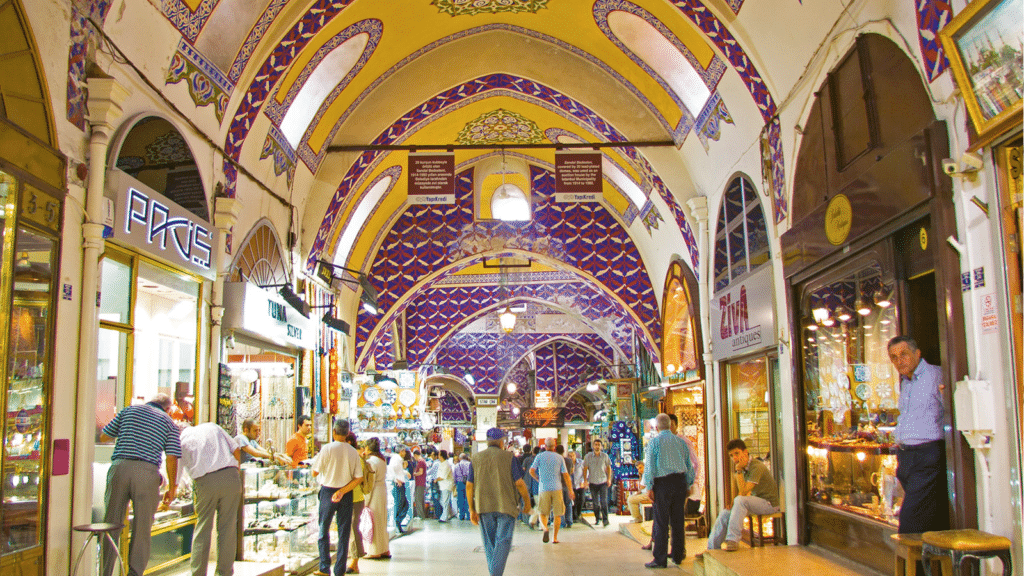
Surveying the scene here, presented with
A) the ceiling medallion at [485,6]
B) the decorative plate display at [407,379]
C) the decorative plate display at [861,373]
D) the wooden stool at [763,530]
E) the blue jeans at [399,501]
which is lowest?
the blue jeans at [399,501]

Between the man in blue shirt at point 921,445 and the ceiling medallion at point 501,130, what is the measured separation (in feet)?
28.3

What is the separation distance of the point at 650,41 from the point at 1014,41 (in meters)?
5.73

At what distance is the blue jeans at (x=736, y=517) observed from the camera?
262 inches

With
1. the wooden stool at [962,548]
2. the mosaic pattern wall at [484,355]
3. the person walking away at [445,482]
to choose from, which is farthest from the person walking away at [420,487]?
the wooden stool at [962,548]

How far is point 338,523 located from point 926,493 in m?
4.70

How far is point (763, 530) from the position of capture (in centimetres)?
723

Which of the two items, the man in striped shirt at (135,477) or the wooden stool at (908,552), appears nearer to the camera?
the wooden stool at (908,552)

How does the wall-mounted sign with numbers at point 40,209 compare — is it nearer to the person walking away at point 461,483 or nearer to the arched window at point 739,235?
the arched window at point 739,235

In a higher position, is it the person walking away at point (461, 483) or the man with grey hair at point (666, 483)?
the man with grey hair at point (666, 483)

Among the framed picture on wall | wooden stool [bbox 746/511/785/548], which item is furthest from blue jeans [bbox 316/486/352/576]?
the framed picture on wall

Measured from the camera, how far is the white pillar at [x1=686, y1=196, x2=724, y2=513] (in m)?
9.98

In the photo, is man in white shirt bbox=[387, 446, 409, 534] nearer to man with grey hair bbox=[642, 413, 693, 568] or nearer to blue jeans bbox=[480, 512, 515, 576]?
Answer: man with grey hair bbox=[642, 413, 693, 568]

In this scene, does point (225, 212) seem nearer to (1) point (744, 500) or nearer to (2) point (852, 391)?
(1) point (744, 500)

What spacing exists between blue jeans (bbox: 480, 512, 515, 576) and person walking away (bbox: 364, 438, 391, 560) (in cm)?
233
